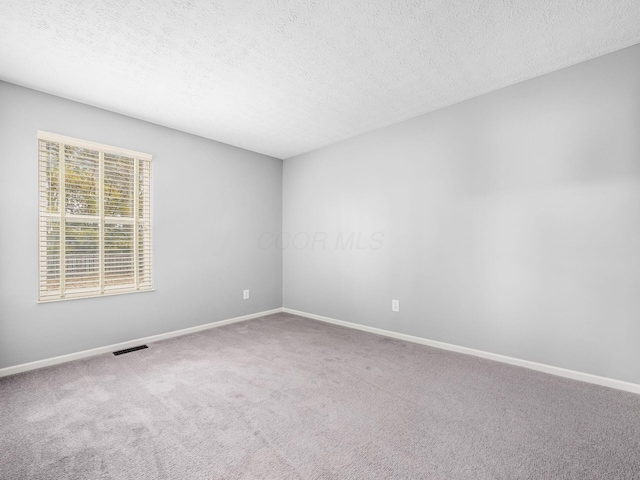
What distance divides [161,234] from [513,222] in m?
3.74

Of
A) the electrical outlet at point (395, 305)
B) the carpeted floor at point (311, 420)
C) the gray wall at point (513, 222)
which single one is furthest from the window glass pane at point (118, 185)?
the electrical outlet at point (395, 305)

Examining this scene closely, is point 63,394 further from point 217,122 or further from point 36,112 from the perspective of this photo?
point 217,122

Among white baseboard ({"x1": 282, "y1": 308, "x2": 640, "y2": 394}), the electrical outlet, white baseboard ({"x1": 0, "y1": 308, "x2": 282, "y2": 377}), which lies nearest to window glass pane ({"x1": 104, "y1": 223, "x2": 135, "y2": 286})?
white baseboard ({"x1": 0, "y1": 308, "x2": 282, "y2": 377})

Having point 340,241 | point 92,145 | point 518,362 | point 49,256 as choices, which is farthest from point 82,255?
point 518,362

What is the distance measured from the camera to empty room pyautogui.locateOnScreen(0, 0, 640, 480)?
1709 mm

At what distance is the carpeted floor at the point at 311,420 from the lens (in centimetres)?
146

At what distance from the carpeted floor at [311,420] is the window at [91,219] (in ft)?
2.60

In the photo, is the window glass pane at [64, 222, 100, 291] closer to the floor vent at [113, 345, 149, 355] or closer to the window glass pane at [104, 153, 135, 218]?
the window glass pane at [104, 153, 135, 218]

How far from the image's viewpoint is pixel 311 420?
72.9 inches

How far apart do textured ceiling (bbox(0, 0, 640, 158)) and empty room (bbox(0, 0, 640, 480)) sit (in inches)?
0.8

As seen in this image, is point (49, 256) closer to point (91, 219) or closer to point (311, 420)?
point (91, 219)

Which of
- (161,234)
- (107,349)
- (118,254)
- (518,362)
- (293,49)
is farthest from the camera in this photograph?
(161,234)

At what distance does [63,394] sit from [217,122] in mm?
2886

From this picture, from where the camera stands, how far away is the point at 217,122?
11.2ft
